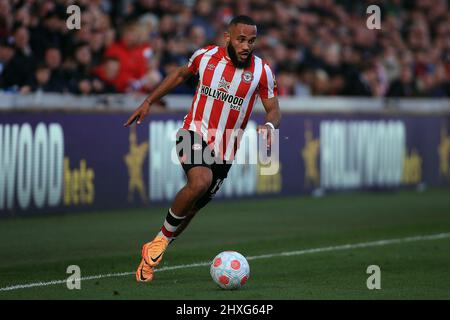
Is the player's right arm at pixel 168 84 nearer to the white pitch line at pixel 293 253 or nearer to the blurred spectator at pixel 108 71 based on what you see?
the white pitch line at pixel 293 253

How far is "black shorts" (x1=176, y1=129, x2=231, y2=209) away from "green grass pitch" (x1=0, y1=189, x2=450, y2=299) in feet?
3.02

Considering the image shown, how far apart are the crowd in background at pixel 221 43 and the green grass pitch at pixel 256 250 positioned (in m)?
2.10

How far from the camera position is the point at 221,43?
1984 cm

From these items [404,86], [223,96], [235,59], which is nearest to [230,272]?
[223,96]

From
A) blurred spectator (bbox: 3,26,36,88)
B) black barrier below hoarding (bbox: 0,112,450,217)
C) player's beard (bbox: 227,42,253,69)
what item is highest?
player's beard (bbox: 227,42,253,69)

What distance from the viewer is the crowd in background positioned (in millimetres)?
15883

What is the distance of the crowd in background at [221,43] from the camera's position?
52.1 feet

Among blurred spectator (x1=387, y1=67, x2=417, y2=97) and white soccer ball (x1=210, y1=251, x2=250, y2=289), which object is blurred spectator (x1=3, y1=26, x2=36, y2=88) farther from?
blurred spectator (x1=387, y1=67, x2=417, y2=97)

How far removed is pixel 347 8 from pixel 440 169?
4.53 metres

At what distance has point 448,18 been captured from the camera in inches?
1141

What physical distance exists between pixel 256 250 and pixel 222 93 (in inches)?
114

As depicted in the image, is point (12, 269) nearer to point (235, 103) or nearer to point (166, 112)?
point (235, 103)

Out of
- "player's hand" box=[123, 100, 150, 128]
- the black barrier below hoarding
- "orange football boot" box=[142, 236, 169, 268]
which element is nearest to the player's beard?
"player's hand" box=[123, 100, 150, 128]

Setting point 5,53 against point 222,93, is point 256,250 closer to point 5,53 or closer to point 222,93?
point 222,93
